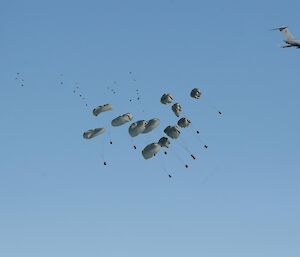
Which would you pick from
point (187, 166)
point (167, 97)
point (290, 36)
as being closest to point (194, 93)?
point (167, 97)

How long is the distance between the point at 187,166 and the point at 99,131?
24.5 metres

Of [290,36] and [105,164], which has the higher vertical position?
[290,36]

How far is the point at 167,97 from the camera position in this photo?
87938mm

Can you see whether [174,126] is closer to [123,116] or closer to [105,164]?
[123,116]

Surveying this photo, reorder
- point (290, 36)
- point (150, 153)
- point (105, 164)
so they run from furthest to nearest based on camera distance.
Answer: point (290, 36) < point (150, 153) < point (105, 164)

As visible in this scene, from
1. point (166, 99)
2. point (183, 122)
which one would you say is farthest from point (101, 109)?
point (183, 122)

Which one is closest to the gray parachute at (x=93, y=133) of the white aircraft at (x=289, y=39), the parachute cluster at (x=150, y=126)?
the parachute cluster at (x=150, y=126)

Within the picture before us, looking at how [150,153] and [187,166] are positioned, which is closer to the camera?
[187,166]

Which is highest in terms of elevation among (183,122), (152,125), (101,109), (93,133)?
(101,109)

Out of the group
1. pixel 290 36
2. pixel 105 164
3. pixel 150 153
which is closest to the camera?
pixel 105 164

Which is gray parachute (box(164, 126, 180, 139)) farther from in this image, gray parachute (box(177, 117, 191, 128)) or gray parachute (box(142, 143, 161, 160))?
Answer: gray parachute (box(142, 143, 161, 160))

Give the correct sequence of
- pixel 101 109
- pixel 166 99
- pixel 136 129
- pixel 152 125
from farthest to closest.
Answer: pixel 101 109, pixel 166 99, pixel 136 129, pixel 152 125

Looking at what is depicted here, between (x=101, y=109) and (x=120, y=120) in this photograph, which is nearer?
(x=120, y=120)

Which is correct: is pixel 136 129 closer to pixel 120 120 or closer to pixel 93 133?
pixel 120 120
